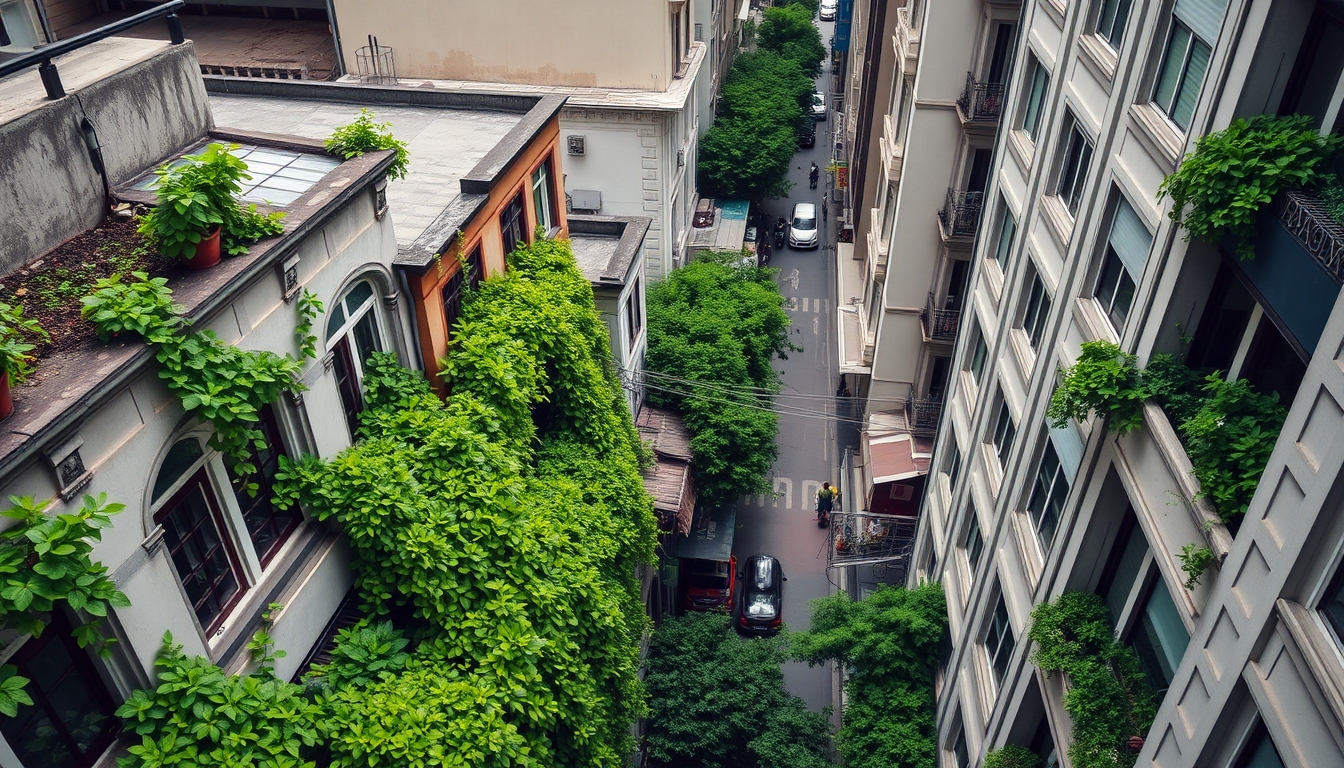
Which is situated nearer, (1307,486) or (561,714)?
(1307,486)

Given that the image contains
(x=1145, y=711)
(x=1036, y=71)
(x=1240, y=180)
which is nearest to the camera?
(x=1240, y=180)

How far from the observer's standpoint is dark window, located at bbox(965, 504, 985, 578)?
20.7 metres

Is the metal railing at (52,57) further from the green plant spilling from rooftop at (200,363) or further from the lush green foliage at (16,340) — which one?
the lush green foliage at (16,340)

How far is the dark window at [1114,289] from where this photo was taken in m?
13.5

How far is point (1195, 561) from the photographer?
10.0 meters

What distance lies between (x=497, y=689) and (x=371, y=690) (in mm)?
1926

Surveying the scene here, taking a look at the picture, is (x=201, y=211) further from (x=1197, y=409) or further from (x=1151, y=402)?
(x=1197, y=409)

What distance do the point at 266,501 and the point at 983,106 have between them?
77.9 ft

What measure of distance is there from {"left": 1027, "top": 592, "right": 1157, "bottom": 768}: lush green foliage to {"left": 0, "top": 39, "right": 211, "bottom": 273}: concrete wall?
15.7 m

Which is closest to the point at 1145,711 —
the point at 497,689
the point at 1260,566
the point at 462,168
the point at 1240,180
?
the point at 1260,566

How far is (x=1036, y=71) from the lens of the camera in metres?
20.0

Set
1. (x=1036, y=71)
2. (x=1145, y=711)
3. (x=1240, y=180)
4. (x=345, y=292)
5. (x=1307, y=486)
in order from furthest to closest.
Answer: (x=1036, y=71), (x=345, y=292), (x=1145, y=711), (x=1240, y=180), (x=1307, y=486)

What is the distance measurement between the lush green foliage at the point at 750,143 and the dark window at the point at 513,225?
3274 cm

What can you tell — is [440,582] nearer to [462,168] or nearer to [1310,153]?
[462,168]
